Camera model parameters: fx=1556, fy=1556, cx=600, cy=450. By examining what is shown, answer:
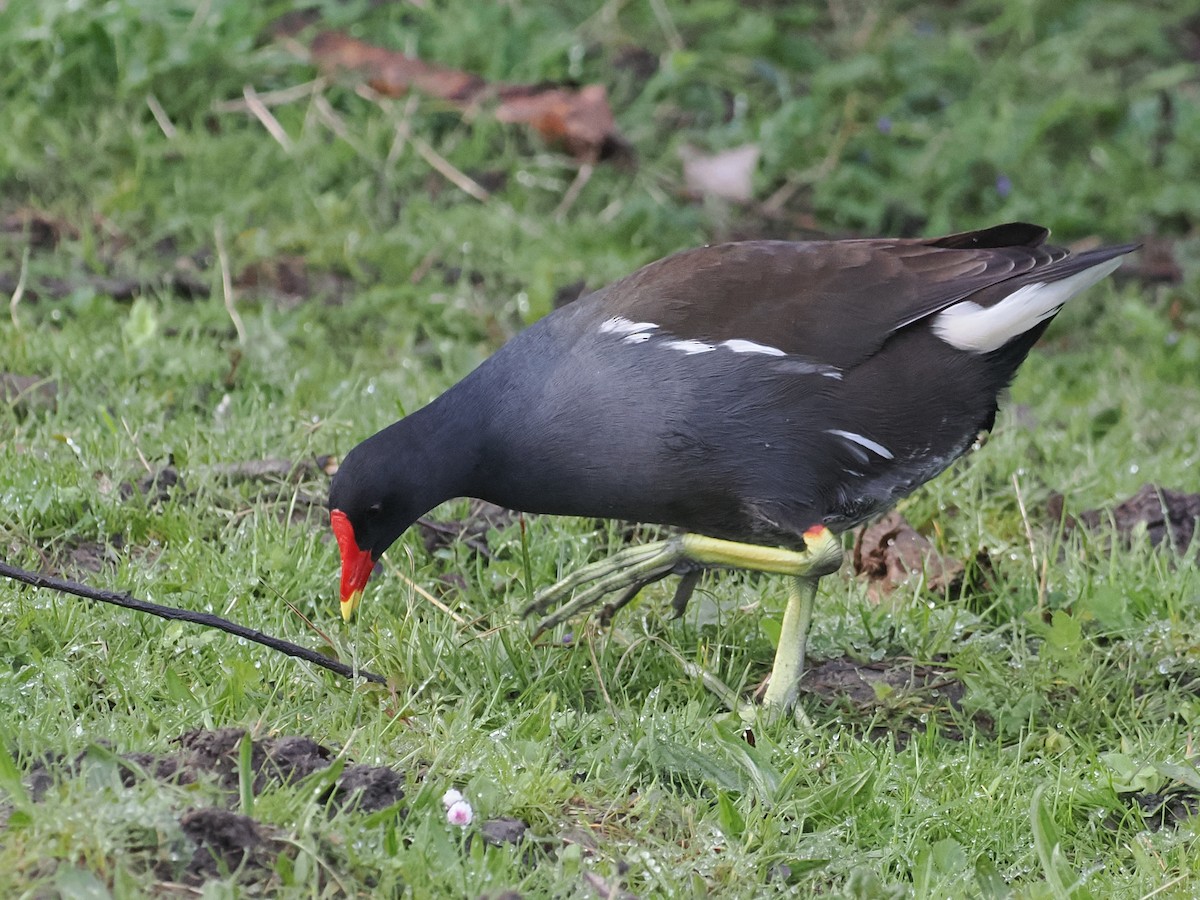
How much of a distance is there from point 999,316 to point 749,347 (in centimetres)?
56

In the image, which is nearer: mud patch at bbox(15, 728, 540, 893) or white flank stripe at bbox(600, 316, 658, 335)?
mud patch at bbox(15, 728, 540, 893)

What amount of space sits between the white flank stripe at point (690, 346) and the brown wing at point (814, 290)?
0.06ft

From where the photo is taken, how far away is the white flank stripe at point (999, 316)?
3289mm

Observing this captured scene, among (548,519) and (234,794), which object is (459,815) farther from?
(548,519)

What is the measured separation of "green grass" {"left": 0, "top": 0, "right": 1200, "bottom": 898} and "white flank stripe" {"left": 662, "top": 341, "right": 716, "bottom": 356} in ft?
1.96

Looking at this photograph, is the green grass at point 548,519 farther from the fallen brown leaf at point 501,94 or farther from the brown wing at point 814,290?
the brown wing at point 814,290

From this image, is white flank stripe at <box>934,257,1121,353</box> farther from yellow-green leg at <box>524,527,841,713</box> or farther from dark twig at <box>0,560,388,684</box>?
dark twig at <box>0,560,388,684</box>

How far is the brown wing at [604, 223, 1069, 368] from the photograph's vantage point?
3201 mm

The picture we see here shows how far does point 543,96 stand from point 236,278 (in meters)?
1.63

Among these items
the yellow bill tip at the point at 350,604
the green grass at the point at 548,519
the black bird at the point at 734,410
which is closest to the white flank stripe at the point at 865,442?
the black bird at the point at 734,410

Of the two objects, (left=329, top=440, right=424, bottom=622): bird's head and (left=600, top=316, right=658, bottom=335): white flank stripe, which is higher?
(left=600, top=316, right=658, bottom=335): white flank stripe

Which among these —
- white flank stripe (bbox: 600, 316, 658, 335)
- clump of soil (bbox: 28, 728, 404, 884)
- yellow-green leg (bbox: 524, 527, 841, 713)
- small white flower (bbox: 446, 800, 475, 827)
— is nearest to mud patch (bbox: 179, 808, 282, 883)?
clump of soil (bbox: 28, 728, 404, 884)

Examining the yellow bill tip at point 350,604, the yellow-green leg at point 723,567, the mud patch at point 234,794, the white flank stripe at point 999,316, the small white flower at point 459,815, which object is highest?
the mud patch at point 234,794

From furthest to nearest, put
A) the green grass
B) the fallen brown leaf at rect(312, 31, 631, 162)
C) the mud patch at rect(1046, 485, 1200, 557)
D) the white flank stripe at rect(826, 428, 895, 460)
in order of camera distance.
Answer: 1. the fallen brown leaf at rect(312, 31, 631, 162)
2. the mud patch at rect(1046, 485, 1200, 557)
3. the white flank stripe at rect(826, 428, 895, 460)
4. the green grass
